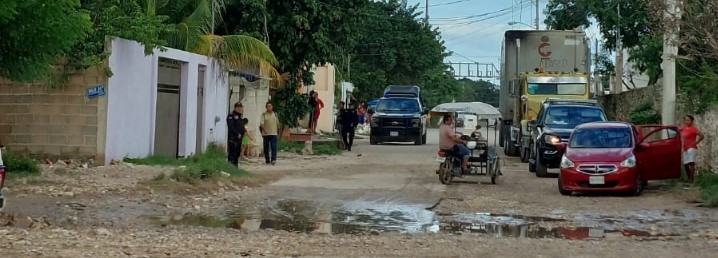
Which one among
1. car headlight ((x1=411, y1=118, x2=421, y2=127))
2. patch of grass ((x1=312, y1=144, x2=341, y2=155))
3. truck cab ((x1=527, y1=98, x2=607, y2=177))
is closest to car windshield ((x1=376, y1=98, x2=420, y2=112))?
car headlight ((x1=411, y1=118, x2=421, y2=127))

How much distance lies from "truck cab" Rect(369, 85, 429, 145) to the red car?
20.2 m

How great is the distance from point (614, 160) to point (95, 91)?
1048 centimetres

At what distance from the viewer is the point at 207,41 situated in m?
26.2

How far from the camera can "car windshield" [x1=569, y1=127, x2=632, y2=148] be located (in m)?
20.0

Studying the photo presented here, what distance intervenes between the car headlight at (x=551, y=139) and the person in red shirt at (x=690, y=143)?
145 inches

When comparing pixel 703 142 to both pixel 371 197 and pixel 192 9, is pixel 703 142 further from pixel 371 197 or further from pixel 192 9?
pixel 192 9

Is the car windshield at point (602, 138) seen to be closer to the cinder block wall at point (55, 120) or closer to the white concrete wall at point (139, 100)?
the white concrete wall at point (139, 100)

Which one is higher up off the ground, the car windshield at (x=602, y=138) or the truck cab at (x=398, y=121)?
the truck cab at (x=398, y=121)

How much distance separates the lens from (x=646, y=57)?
34719 millimetres

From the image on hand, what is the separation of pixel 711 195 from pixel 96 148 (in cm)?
1192

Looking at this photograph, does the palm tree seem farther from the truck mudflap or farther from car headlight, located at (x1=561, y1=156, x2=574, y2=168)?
car headlight, located at (x1=561, y1=156, x2=574, y2=168)

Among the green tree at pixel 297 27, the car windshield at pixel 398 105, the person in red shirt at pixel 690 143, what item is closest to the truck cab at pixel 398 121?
the car windshield at pixel 398 105

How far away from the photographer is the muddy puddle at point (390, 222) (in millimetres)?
13406

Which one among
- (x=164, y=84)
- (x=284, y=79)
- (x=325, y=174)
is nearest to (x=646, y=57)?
(x=284, y=79)
